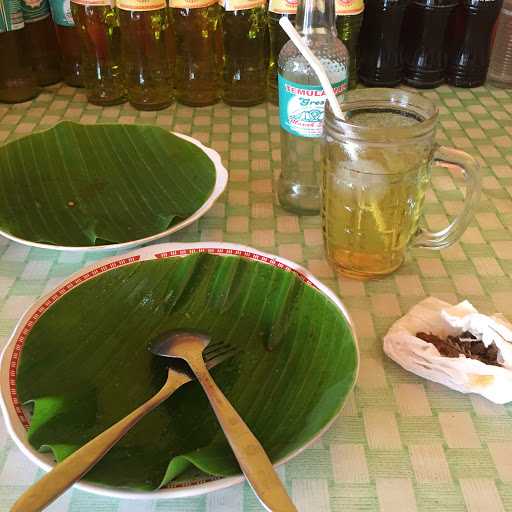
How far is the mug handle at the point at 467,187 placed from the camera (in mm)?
503

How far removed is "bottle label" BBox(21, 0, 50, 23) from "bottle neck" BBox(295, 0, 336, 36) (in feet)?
1.86

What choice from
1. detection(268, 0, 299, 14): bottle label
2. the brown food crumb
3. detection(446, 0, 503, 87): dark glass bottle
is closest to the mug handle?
the brown food crumb

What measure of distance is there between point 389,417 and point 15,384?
27cm

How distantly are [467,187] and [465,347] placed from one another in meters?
0.15

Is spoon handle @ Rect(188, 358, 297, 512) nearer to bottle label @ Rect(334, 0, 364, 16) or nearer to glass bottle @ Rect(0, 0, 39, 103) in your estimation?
bottle label @ Rect(334, 0, 364, 16)

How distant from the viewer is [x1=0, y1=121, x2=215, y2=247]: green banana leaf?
1.95 feet

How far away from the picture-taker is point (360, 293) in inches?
21.5

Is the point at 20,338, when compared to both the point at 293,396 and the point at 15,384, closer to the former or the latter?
the point at 15,384

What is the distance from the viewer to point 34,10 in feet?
3.14

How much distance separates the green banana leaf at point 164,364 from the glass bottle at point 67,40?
0.66 meters

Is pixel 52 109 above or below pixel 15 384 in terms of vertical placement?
below

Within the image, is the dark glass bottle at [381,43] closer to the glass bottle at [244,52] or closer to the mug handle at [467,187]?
the glass bottle at [244,52]

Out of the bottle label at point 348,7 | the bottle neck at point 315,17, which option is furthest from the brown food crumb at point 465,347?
the bottle label at point 348,7

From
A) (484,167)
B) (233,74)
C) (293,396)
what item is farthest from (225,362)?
(233,74)
